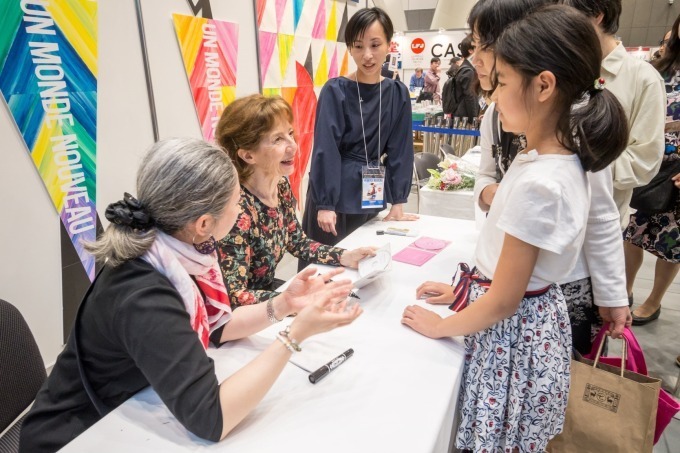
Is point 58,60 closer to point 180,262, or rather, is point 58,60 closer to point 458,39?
point 180,262

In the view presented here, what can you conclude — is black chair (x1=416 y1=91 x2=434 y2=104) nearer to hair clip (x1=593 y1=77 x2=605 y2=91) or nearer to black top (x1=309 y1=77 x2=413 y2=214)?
black top (x1=309 y1=77 x2=413 y2=214)

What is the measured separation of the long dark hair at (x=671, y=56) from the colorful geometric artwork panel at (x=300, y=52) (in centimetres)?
265

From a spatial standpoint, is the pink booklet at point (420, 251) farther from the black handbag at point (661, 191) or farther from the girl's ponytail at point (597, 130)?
the black handbag at point (661, 191)

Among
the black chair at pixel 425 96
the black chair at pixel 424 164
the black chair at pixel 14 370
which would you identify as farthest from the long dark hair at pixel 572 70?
the black chair at pixel 425 96

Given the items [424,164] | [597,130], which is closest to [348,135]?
[597,130]

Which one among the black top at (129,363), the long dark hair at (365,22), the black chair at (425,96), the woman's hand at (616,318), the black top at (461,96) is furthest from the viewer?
the black chair at (425,96)

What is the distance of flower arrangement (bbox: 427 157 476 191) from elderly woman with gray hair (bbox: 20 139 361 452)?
2.05m

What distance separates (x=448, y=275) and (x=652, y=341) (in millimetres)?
1972

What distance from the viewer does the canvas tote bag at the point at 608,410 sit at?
115 cm

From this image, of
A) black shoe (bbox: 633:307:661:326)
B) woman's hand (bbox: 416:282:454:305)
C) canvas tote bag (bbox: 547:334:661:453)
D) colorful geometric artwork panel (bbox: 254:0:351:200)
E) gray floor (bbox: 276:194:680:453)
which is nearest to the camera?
canvas tote bag (bbox: 547:334:661:453)

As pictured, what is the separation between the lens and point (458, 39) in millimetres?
9914

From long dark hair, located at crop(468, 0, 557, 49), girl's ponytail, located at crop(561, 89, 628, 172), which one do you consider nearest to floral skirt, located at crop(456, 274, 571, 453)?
girl's ponytail, located at crop(561, 89, 628, 172)

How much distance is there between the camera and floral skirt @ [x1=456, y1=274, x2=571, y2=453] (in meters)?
1.09

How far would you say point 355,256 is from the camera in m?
1.66
